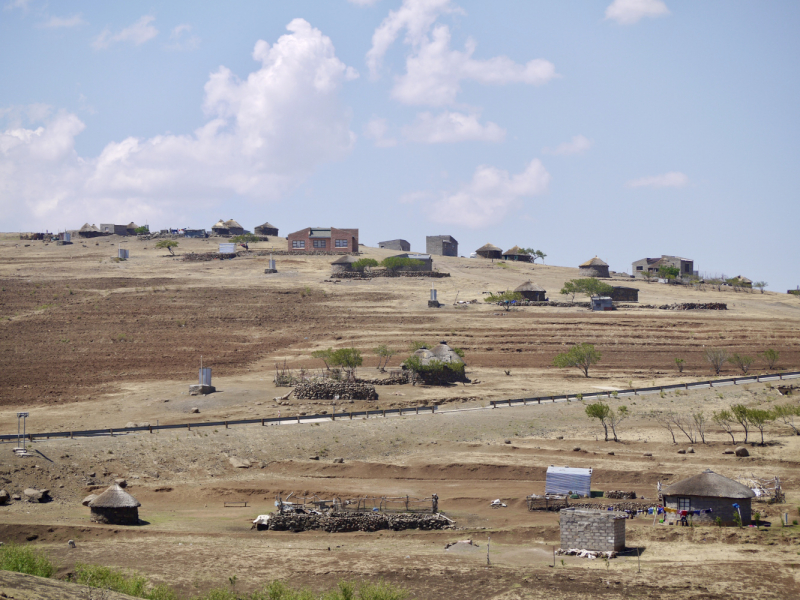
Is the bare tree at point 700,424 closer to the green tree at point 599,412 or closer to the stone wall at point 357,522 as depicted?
the green tree at point 599,412

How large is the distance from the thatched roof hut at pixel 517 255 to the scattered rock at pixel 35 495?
10773 cm

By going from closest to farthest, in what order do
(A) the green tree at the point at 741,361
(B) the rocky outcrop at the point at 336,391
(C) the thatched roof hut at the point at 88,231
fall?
(B) the rocky outcrop at the point at 336,391, (A) the green tree at the point at 741,361, (C) the thatched roof hut at the point at 88,231

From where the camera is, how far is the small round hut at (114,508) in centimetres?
2939

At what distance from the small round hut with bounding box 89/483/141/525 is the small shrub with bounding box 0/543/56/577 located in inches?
234

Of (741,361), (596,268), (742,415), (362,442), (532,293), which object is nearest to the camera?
(742,415)

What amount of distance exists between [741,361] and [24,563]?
164 feet

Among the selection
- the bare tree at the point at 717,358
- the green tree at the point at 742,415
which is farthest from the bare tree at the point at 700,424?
the bare tree at the point at 717,358

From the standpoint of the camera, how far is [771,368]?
60.6 m

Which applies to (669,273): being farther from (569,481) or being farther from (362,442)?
(569,481)

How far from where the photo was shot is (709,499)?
28.5 m

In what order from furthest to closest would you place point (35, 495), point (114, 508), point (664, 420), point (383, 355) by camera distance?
point (383, 355), point (664, 420), point (35, 495), point (114, 508)

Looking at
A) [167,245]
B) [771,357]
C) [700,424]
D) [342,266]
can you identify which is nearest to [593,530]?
[700,424]

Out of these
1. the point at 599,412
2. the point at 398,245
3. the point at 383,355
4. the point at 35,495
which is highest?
the point at 398,245

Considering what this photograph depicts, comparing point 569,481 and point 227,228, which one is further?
point 227,228
